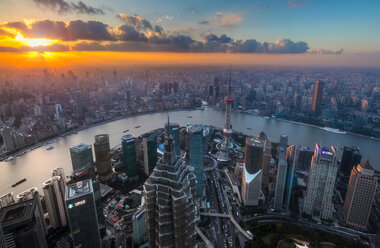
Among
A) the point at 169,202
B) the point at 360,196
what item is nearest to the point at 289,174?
the point at 360,196

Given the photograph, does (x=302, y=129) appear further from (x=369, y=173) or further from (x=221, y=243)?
(x=221, y=243)

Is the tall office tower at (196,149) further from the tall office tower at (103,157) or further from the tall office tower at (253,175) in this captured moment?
the tall office tower at (103,157)

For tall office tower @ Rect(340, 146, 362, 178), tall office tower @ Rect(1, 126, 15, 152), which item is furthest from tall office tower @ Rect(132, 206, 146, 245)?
tall office tower @ Rect(1, 126, 15, 152)

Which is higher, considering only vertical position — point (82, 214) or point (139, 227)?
point (82, 214)

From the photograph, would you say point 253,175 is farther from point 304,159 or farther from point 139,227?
point 304,159

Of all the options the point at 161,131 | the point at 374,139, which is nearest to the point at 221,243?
the point at 161,131

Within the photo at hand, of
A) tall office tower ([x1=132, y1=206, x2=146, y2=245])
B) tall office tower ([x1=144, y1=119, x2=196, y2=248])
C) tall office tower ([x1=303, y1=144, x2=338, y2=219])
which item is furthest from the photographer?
tall office tower ([x1=303, y1=144, x2=338, y2=219])

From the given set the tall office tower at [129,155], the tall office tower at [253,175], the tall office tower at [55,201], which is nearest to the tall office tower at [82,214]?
the tall office tower at [55,201]

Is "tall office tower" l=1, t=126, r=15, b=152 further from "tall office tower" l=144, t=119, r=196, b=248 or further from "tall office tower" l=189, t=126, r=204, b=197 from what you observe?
"tall office tower" l=144, t=119, r=196, b=248
